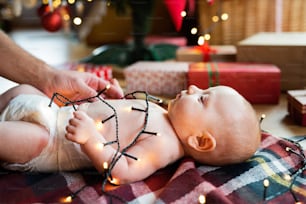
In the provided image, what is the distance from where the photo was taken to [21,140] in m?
0.72

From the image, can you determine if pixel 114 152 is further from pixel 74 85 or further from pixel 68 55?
pixel 68 55

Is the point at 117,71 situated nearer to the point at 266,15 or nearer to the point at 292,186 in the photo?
the point at 266,15

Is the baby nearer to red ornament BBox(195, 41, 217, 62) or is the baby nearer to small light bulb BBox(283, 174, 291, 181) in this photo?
small light bulb BBox(283, 174, 291, 181)

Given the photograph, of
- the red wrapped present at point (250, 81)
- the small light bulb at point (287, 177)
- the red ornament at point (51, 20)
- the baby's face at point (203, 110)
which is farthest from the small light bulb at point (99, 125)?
the red ornament at point (51, 20)

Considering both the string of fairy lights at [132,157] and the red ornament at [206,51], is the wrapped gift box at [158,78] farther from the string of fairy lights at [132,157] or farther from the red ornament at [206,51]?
the string of fairy lights at [132,157]

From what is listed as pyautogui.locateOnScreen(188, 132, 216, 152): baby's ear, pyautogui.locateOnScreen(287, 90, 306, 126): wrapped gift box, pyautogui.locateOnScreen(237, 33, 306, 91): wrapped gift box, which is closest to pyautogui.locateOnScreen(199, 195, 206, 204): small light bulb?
pyautogui.locateOnScreen(188, 132, 216, 152): baby's ear

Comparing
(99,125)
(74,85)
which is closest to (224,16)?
(74,85)

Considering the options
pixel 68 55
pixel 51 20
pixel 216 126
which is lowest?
pixel 68 55

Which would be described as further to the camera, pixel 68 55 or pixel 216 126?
pixel 68 55

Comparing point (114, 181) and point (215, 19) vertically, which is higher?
point (215, 19)

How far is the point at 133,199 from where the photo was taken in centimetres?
69

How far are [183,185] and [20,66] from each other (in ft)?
1.43

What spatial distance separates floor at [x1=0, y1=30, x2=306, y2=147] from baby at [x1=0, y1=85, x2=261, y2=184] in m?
0.25

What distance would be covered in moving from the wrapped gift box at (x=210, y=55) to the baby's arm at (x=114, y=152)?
2.34ft
